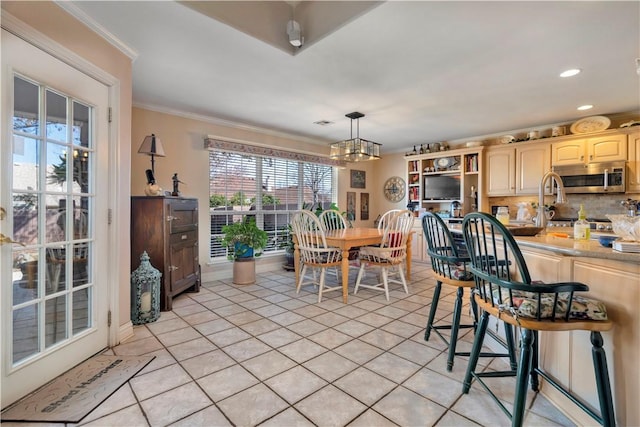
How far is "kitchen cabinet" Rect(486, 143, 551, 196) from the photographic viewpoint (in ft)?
14.0

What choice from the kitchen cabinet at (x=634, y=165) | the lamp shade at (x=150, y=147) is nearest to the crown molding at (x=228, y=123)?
the lamp shade at (x=150, y=147)

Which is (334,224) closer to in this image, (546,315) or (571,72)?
(571,72)

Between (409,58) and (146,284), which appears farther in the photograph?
(146,284)

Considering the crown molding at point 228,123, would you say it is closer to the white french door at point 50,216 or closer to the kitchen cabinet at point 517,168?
the white french door at point 50,216

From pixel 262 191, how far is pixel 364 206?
2.66 meters

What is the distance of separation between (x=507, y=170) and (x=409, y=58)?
3233 millimetres

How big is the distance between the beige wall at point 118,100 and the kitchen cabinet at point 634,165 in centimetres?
561

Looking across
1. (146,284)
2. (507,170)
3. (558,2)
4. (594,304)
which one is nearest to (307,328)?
(146,284)

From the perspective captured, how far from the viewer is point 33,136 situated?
163 centimetres

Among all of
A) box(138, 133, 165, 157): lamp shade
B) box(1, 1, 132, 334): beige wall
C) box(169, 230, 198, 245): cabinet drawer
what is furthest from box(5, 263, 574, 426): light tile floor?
box(138, 133, 165, 157): lamp shade

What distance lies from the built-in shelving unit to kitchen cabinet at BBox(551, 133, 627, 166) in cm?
103

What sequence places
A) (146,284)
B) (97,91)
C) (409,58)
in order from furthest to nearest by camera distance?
(146,284) → (409,58) → (97,91)

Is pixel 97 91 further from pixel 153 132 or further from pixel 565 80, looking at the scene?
pixel 565 80

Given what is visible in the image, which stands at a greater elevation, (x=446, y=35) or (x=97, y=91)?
(x=446, y=35)
